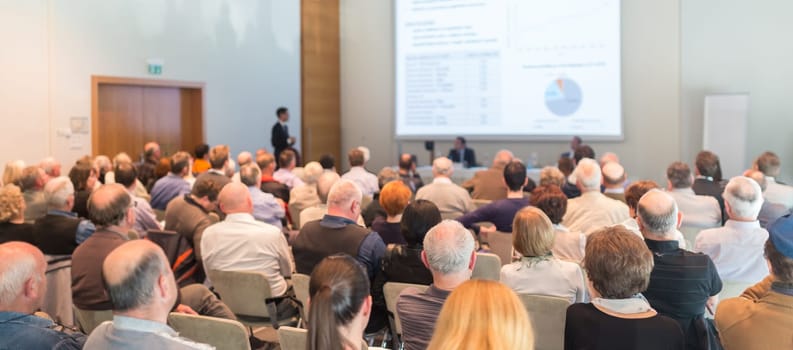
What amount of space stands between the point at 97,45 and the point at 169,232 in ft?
20.3

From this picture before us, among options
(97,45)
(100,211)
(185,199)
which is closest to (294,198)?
(185,199)

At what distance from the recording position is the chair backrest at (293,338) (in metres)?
2.61

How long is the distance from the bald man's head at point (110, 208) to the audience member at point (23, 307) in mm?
1193

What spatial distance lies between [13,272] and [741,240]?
11.5ft

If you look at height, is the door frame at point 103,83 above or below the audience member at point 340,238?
above

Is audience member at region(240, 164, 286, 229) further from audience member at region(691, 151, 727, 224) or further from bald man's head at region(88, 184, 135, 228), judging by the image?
audience member at region(691, 151, 727, 224)

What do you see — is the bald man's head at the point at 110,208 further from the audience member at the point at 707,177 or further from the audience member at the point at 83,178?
the audience member at the point at 707,177

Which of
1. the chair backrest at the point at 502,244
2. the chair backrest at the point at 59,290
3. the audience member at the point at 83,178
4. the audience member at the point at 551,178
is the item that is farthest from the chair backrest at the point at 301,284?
the audience member at the point at 83,178

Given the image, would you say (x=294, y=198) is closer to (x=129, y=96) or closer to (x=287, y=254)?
(x=287, y=254)

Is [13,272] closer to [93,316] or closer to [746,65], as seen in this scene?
[93,316]

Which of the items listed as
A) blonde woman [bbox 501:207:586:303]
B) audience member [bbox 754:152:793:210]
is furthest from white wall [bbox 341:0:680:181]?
blonde woman [bbox 501:207:586:303]

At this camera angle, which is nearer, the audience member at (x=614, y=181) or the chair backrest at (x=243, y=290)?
the chair backrest at (x=243, y=290)

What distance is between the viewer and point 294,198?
651 centimetres

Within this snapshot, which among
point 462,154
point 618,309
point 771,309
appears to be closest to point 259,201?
point 618,309
